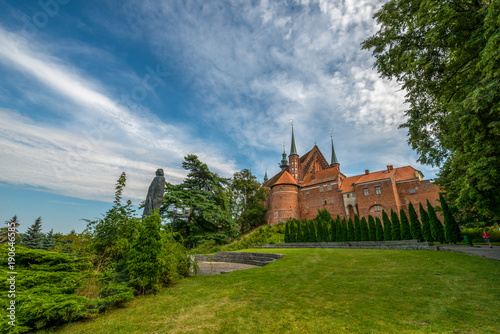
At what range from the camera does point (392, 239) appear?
65.0ft

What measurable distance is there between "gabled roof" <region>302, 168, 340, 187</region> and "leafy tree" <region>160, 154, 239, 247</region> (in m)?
20.5

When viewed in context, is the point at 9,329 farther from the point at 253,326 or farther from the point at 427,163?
the point at 427,163

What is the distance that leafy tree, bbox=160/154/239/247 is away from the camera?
23328 millimetres

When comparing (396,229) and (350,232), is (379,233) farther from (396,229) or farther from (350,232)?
(350,232)

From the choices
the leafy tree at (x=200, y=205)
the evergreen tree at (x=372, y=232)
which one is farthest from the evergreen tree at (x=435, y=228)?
the leafy tree at (x=200, y=205)

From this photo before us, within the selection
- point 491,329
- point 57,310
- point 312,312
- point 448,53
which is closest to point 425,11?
point 448,53

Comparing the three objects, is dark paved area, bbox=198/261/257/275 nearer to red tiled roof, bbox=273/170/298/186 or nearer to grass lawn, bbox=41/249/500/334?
grass lawn, bbox=41/249/500/334

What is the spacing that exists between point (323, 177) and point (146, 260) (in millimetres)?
40410

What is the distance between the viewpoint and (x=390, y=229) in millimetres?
20188

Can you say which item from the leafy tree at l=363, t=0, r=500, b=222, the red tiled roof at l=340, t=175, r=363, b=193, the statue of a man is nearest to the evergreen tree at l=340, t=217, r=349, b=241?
the leafy tree at l=363, t=0, r=500, b=222

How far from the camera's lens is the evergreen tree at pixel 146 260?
498cm

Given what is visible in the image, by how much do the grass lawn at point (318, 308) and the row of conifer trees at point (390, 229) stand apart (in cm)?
1407

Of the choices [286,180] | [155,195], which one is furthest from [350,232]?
[155,195]

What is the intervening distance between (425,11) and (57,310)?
12.4m
